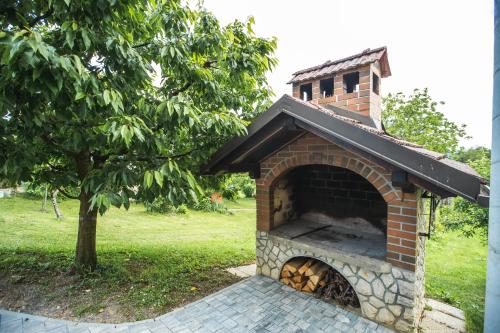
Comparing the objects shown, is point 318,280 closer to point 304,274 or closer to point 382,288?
point 304,274

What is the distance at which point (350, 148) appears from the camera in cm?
343

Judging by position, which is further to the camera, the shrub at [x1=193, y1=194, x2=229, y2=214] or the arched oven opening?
the shrub at [x1=193, y1=194, x2=229, y2=214]

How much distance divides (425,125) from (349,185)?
12.0 meters

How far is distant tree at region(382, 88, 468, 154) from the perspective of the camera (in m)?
13.8

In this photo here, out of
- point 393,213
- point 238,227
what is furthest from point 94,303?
point 238,227

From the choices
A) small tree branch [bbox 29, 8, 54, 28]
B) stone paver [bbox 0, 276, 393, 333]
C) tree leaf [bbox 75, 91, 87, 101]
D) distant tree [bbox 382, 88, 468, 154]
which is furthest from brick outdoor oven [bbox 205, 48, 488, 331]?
distant tree [bbox 382, 88, 468, 154]

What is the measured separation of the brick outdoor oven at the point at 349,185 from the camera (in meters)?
3.09

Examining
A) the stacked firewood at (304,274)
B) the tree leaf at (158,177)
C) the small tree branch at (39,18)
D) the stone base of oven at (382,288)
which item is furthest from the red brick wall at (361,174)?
the small tree branch at (39,18)

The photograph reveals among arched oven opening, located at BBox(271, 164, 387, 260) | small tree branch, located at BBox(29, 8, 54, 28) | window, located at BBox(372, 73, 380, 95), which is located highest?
window, located at BBox(372, 73, 380, 95)

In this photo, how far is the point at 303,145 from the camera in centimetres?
461

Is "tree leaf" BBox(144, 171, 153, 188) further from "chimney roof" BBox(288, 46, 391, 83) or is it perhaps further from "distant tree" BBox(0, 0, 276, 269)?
"chimney roof" BBox(288, 46, 391, 83)

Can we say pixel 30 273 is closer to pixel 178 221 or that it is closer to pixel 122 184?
pixel 122 184

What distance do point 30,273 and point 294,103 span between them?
6153 mm

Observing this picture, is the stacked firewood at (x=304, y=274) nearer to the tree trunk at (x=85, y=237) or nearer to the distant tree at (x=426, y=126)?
the tree trunk at (x=85, y=237)
